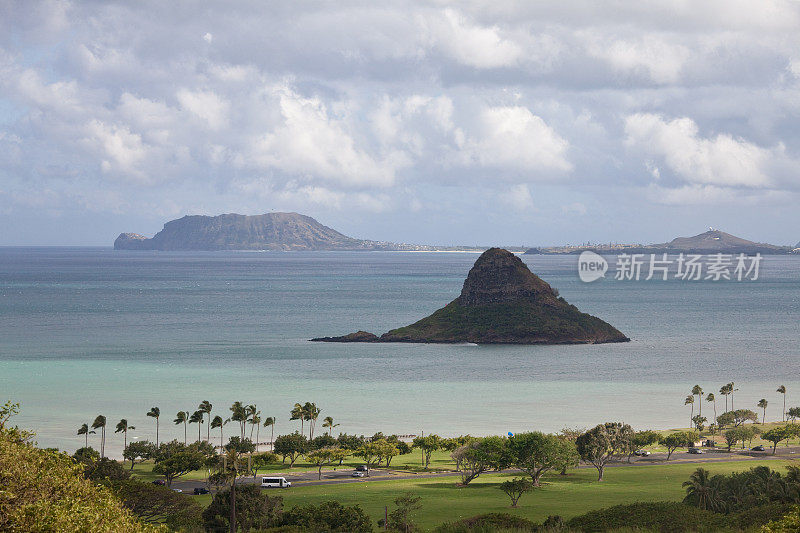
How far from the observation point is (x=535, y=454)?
2736 inches

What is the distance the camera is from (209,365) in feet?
431

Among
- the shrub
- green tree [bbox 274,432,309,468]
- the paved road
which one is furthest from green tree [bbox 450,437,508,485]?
the shrub

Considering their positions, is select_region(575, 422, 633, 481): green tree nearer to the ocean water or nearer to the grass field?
the grass field

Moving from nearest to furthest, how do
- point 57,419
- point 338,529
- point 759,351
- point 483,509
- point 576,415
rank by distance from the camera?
point 338,529, point 483,509, point 57,419, point 576,415, point 759,351

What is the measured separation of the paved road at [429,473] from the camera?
69312 mm

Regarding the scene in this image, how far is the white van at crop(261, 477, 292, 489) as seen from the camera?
6556cm

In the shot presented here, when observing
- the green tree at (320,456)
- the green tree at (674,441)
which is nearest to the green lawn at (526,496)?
the green tree at (674,441)

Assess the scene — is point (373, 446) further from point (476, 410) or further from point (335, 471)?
point (476, 410)

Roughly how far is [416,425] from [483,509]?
35.9m

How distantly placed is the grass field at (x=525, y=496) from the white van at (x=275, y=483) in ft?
3.38

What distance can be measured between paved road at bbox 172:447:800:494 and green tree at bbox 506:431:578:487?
6530 millimetres

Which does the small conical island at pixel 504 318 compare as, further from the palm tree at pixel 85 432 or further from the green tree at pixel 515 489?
the green tree at pixel 515 489

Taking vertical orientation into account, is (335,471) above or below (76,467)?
below

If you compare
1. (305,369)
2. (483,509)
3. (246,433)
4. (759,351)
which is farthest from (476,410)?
(759,351)
